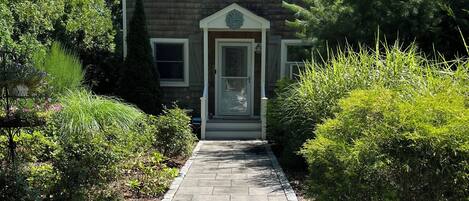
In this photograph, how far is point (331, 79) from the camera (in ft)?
23.4

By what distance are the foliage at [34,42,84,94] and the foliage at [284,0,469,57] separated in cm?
561

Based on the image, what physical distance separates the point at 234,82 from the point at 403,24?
18.2 ft

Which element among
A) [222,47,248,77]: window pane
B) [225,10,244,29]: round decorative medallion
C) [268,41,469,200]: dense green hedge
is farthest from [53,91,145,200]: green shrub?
[222,47,248,77]: window pane

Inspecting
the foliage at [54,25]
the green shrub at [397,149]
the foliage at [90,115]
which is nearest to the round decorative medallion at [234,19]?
the foliage at [54,25]

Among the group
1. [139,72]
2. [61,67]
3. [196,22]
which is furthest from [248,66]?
[61,67]

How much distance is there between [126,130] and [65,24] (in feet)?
23.4

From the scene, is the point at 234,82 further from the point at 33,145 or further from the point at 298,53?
the point at 33,145

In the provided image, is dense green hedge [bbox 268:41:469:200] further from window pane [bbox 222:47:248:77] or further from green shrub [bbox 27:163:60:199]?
window pane [bbox 222:47:248:77]

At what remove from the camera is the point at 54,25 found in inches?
490

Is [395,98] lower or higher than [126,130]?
higher

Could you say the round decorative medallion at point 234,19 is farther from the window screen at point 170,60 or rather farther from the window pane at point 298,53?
the window screen at point 170,60

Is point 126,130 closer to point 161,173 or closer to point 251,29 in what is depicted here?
point 161,173

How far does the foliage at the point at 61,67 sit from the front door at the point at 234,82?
13.0 feet

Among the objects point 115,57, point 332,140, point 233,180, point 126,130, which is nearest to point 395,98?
point 332,140
